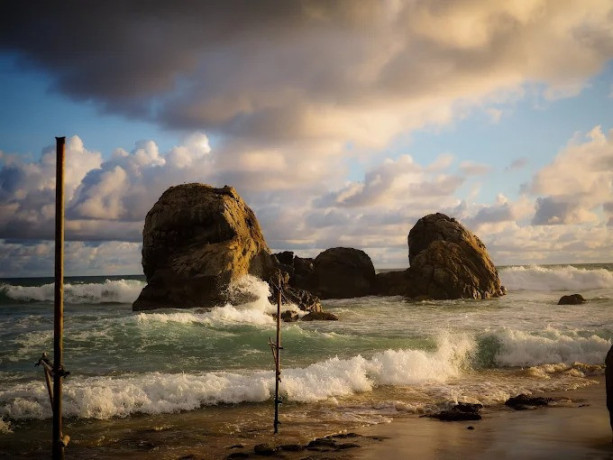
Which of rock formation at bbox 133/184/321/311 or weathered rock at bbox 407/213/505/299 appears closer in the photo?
rock formation at bbox 133/184/321/311

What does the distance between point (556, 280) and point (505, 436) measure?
192 feet

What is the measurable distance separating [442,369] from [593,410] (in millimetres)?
4920

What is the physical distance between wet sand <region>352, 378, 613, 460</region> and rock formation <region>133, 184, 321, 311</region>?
20.7 meters

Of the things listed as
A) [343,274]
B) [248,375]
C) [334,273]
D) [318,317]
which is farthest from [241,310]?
[343,274]

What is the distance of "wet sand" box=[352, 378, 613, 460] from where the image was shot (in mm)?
8203

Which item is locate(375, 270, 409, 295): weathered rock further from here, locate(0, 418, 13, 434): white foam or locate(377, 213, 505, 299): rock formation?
locate(0, 418, 13, 434): white foam

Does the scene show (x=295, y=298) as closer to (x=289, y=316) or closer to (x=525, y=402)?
(x=289, y=316)

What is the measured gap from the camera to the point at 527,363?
1798cm

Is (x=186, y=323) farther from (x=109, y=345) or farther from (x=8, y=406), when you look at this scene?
(x=8, y=406)

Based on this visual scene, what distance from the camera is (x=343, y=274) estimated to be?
46000 millimetres

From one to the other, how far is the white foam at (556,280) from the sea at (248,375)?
3578cm

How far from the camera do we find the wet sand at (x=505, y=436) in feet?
26.9

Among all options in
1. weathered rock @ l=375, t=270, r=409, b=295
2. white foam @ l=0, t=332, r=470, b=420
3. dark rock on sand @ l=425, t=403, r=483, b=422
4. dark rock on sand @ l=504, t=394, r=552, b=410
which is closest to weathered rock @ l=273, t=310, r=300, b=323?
white foam @ l=0, t=332, r=470, b=420

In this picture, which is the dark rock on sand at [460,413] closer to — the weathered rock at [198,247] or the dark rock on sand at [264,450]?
the dark rock on sand at [264,450]
